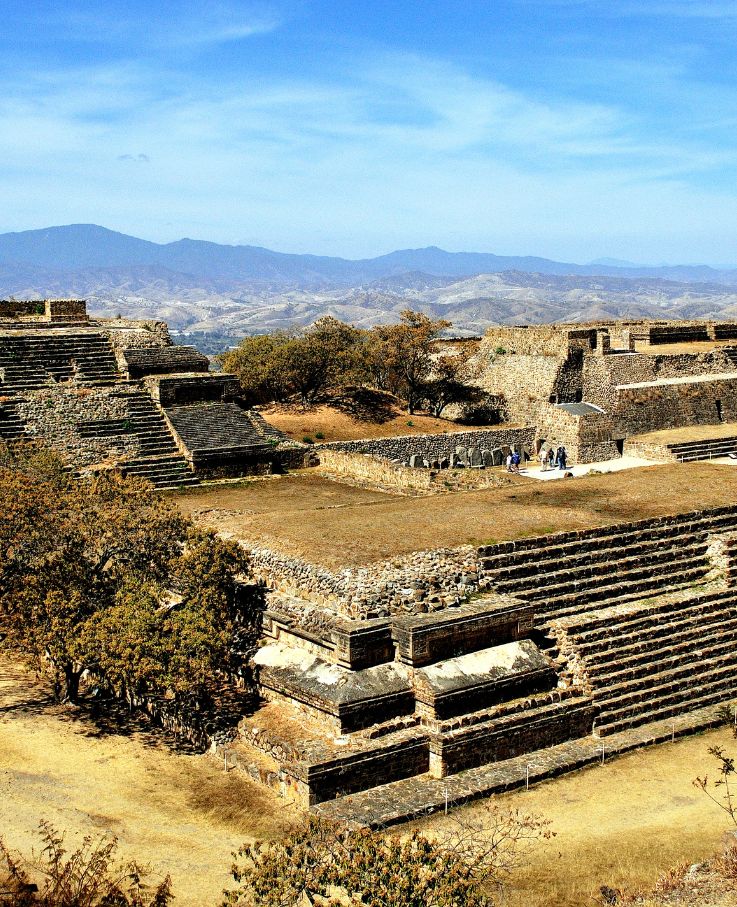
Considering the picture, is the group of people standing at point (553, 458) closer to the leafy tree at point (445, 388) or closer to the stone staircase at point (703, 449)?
the stone staircase at point (703, 449)

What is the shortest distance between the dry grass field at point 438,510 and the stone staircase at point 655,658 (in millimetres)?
1618

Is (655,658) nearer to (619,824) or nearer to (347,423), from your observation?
(619,824)

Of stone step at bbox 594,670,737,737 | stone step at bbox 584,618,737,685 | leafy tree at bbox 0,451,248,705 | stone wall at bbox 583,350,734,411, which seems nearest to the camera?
leafy tree at bbox 0,451,248,705

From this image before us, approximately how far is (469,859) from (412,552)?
4474 mm

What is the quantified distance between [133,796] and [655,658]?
670cm

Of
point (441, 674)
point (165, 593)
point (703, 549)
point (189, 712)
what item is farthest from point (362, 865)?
point (703, 549)

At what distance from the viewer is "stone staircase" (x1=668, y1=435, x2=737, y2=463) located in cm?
2370

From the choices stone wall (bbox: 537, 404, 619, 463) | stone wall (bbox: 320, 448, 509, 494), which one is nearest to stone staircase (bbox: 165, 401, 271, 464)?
stone wall (bbox: 320, 448, 509, 494)

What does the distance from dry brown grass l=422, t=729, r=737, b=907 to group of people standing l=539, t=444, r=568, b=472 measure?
12496mm

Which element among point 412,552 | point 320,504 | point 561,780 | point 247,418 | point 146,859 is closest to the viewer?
point 146,859

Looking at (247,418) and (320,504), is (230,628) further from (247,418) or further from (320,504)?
(247,418)

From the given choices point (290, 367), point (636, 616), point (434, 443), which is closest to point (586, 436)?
point (434, 443)

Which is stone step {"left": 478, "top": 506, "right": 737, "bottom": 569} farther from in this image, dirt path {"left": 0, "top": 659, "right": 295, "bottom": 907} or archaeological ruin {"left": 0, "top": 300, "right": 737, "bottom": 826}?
dirt path {"left": 0, "top": 659, "right": 295, "bottom": 907}

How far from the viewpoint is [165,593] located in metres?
12.5
